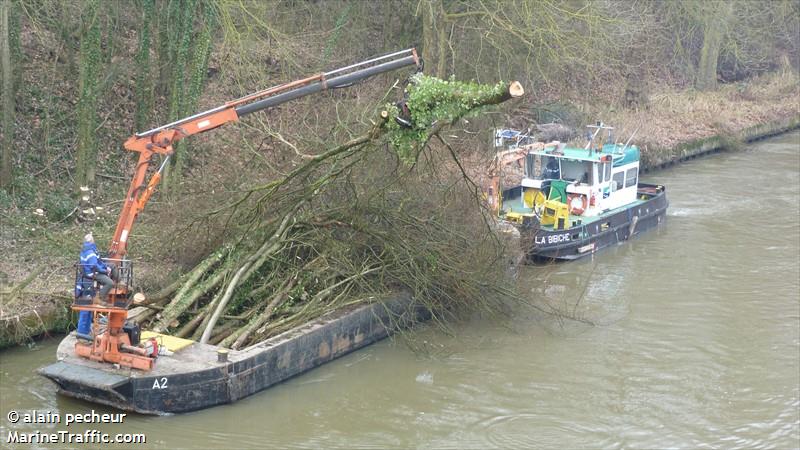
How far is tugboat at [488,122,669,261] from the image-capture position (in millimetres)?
21188

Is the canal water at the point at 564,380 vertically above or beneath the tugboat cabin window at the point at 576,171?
beneath

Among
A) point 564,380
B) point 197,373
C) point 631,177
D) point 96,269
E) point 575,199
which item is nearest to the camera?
point 96,269

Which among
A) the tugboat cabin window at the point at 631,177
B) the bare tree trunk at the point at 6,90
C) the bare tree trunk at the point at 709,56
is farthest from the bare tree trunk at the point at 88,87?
the bare tree trunk at the point at 709,56

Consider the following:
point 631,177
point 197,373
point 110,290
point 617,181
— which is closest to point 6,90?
point 110,290

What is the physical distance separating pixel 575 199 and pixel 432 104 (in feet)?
36.6

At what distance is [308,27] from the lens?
2627 cm

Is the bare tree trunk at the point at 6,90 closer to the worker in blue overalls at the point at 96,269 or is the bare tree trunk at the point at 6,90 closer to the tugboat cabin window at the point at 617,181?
the worker in blue overalls at the point at 96,269

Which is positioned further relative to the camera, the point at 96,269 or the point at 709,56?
the point at 709,56

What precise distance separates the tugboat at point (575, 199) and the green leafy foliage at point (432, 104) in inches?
315

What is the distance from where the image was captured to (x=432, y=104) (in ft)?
41.4

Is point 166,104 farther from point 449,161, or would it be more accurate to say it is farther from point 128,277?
A: point 128,277

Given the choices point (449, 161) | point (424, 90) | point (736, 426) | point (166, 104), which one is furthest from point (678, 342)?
point (166, 104)

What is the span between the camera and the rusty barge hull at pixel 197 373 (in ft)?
41.1

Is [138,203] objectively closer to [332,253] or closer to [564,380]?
[332,253]
